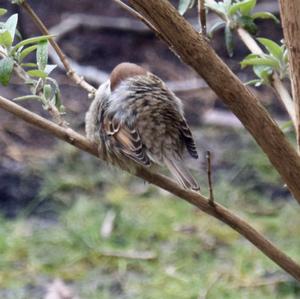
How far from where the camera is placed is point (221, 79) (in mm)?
1687

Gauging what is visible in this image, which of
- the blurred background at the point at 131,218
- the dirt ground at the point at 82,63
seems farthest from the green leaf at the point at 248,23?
the dirt ground at the point at 82,63

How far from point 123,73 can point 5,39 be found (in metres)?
1.05

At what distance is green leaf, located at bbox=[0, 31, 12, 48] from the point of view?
6.75 feet

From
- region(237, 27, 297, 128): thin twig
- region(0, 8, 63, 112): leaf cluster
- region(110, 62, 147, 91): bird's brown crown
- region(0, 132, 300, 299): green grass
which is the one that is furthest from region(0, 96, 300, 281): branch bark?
region(0, 132, 300, 299): green grass

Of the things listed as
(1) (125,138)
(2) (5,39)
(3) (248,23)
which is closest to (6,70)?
(2) (5,39)

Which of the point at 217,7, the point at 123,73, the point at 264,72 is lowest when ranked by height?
the point at 123,73

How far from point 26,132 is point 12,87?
1.46ft

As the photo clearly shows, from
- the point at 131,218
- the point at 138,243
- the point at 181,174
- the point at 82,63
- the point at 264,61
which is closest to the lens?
the point at 264,61

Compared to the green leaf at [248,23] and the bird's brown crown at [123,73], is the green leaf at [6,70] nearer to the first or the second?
the green leaf at [248,23]

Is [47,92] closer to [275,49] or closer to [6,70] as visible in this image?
[6,70]

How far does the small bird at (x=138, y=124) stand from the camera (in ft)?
9.60

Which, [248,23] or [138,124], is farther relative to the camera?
[138,124]

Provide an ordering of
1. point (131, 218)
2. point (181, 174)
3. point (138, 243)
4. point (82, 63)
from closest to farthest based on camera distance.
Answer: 1. point (181, 174)
2. point (138, 243)
3. point (131, 218)
4. point (82, 63)

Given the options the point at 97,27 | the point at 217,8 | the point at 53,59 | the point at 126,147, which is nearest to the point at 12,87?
the point at 53,59
